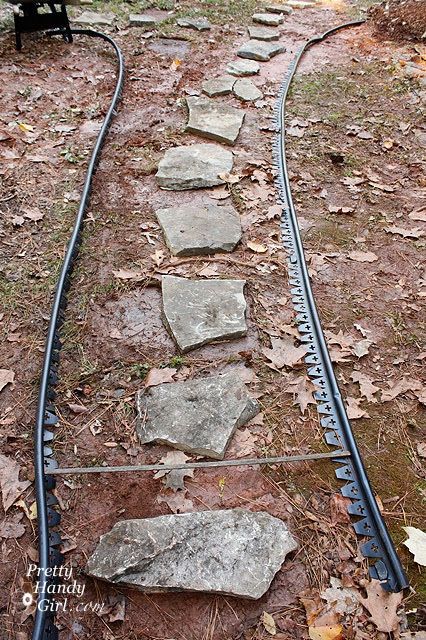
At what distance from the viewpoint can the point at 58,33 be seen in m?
7.07

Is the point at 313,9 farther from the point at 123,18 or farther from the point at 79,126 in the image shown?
the point at 79,126

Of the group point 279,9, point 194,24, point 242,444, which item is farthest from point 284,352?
point 279,9

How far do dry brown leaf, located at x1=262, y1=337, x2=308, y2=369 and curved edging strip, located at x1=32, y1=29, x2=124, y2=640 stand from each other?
1266 millimetres

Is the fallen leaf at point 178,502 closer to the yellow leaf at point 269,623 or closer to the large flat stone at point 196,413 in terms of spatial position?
the large flat stone at point 196,413

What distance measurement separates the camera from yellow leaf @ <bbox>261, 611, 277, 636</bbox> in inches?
72.3

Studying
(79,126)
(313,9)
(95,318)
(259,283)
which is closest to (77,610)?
(95,318)

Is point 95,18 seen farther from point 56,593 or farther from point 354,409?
point 56,593

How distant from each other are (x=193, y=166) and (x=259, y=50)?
3896mm

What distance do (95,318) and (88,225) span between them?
3.56 ft

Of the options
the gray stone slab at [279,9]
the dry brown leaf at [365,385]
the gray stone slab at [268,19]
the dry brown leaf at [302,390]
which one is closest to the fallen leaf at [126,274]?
the dry brown leaf at [302,390]

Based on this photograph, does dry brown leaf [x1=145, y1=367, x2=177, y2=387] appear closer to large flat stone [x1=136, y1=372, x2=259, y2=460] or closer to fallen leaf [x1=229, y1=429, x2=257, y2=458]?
large flat stone [x1=136, y1=372, x2=259, y2=460]

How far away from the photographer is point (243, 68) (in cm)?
670

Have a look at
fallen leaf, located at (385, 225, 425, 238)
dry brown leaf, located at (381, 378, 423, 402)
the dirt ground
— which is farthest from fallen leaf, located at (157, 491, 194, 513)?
fallen leaf, located at (385, 225, 425, 238)

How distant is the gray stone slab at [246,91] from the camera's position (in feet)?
19.4
